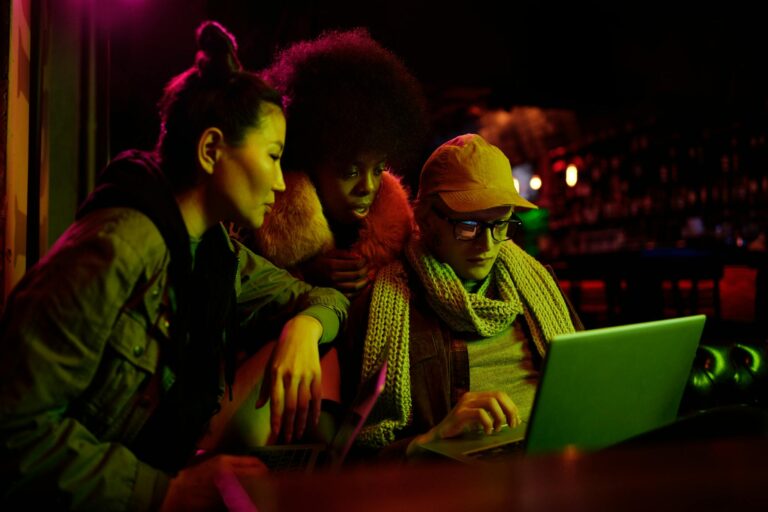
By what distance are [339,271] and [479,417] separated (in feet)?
2.36

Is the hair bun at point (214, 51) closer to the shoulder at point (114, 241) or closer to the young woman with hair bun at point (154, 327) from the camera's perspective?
the young woman with hair bun at point (154, 327)

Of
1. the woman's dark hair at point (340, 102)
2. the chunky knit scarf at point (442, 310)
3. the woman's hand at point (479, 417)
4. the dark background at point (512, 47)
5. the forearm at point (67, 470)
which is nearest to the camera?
the forearm at point (67, 470)

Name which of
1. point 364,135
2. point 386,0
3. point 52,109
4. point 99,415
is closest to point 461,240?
point 364,135

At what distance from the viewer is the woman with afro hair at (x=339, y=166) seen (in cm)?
200

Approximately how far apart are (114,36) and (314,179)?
3.64ft

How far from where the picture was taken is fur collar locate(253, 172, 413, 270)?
1.99m

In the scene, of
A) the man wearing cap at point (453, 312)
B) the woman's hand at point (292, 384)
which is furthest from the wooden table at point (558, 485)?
the man wearing cap at point (453, 312)

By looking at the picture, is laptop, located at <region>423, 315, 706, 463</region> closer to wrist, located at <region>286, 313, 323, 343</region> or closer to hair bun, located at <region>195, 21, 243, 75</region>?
wrist, located at <region>286, 313, 323, 343</region>

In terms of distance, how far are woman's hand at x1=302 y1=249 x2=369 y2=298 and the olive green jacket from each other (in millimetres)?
756

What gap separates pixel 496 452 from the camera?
1.41m

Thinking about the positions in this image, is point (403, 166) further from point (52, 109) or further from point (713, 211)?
point (713, 211)

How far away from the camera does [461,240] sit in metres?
1.99

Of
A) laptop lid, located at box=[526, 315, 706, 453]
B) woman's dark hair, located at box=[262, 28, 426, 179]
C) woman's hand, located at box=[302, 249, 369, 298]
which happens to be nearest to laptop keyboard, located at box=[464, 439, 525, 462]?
laptop lid, located at box=[526, 315, 706, 453]

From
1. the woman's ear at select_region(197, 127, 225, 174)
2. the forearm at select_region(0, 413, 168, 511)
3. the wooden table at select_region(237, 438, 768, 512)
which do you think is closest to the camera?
the wooden table at select_region(237, 438, 768, 512)
